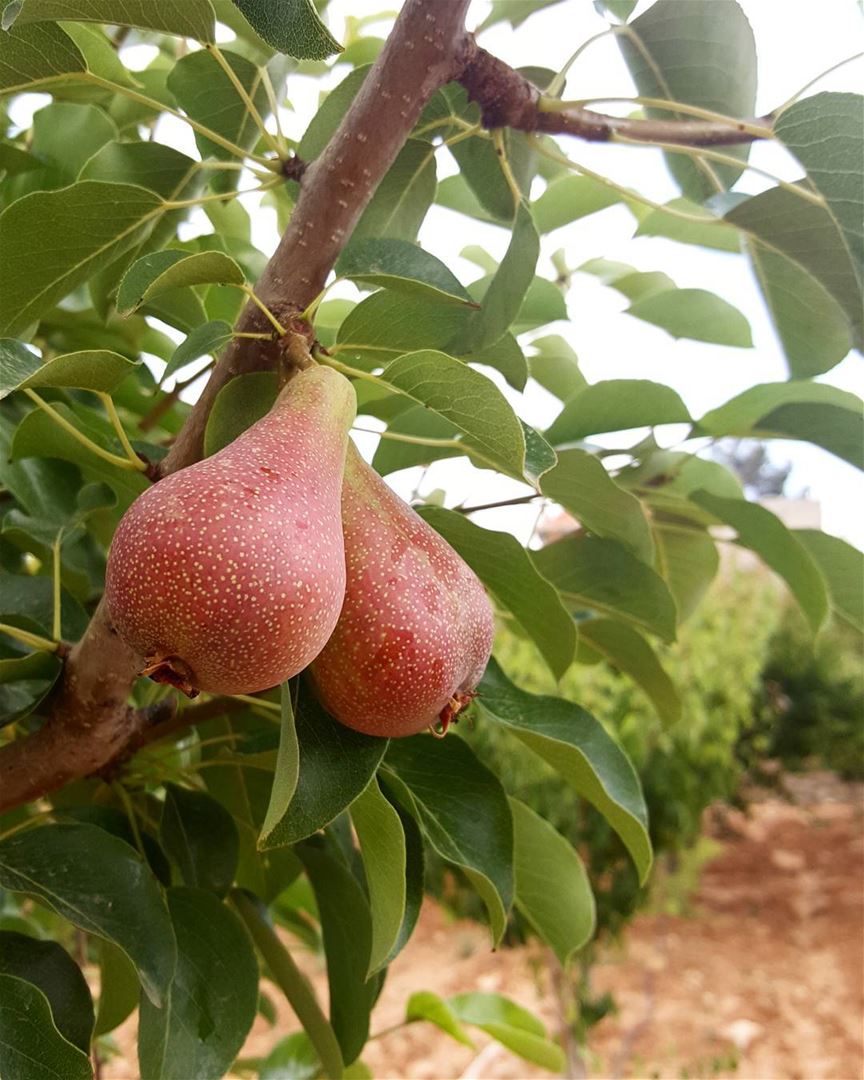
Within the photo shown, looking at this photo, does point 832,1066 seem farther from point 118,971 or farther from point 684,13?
point 684,13

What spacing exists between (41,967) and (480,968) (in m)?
2.57

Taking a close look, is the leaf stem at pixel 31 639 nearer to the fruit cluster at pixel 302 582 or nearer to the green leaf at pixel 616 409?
the fruit cluster at pixel 302 582

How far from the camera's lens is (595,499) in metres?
0.49

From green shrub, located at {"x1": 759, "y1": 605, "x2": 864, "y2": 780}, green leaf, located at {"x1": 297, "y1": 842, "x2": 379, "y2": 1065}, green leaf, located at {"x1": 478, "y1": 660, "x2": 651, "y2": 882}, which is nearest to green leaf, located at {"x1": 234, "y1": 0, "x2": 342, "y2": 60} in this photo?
green leaf, located at {"x1": 478, "y1": 660, "x2": 651, "y2": 882}

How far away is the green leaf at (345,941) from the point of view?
498mm

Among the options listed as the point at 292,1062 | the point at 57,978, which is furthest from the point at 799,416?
the point at 292,1062

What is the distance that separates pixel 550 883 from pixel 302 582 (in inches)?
12.3

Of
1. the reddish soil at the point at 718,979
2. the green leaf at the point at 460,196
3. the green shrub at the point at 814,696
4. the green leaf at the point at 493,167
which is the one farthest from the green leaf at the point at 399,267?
the green shrub at the point at 814,696

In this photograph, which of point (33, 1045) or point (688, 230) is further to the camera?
point (688, 230)

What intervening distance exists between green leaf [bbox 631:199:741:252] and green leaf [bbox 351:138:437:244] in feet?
0.64

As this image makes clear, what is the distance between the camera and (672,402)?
1.86 feet

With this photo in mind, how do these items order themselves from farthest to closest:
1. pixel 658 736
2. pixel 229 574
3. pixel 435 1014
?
pixel 658 736 → pixel 435 1014 → pixel 229 574

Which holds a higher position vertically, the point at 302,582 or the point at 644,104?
the point at 644,104

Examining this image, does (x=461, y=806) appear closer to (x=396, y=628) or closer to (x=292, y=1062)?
(x=396, y=628)
